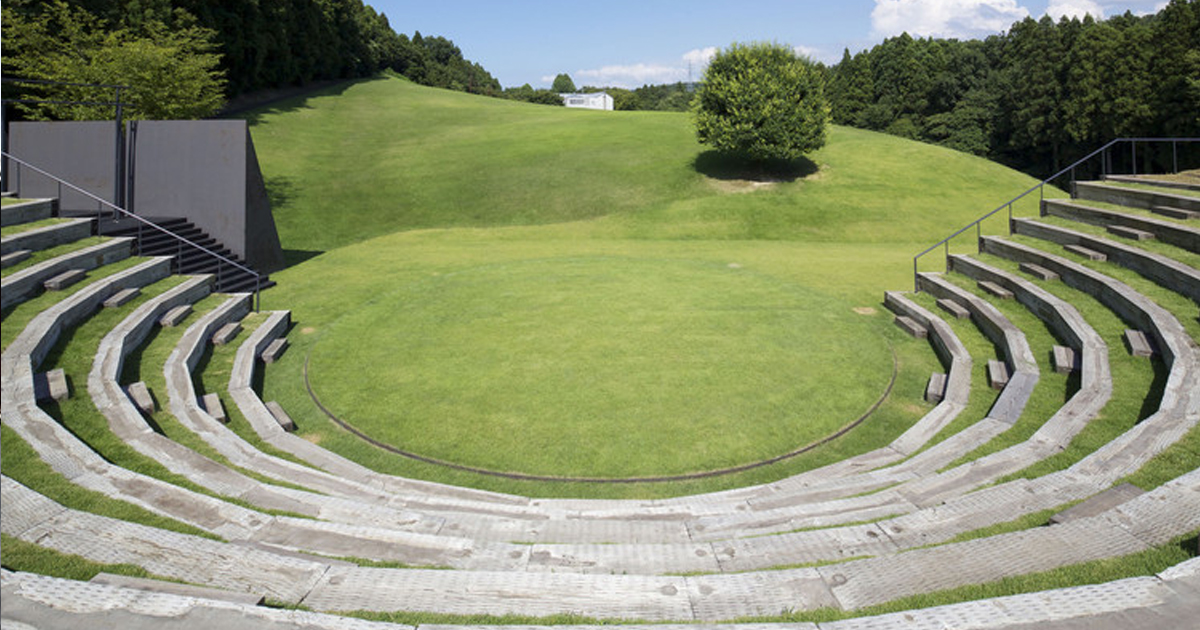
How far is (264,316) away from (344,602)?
12990 mm

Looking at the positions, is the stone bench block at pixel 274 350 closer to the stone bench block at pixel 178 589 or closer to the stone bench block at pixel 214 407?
the stone bench block at pixel 214 407

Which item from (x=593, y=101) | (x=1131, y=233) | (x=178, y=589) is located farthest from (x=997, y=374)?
(x=593, y=101)

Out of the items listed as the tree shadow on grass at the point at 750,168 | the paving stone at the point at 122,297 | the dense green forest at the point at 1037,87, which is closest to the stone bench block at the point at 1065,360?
the paving stone at the point at 122,297

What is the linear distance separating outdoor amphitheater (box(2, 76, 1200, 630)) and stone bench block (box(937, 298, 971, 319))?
1.00 feet

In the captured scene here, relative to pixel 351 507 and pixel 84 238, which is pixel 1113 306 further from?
pixel 84 238

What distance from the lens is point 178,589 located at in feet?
15.0

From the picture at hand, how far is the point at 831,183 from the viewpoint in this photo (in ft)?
127

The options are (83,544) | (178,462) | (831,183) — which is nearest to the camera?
(83,544)

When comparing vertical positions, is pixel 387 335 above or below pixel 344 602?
above

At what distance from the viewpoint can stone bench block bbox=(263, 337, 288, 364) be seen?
14400 millimetres

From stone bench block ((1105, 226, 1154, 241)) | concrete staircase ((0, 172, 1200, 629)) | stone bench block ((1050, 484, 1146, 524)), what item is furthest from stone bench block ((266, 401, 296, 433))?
stone bench block ((1105, 226, 1154, 241))

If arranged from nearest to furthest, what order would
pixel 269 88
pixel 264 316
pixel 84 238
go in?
pixel 84 238 → pixel 264 316 → pixel 269 88

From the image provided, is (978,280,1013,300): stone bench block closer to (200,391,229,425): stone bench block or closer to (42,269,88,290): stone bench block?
(200,391,229,425): stone bench block

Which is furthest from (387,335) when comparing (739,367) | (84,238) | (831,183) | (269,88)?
(269,88)
